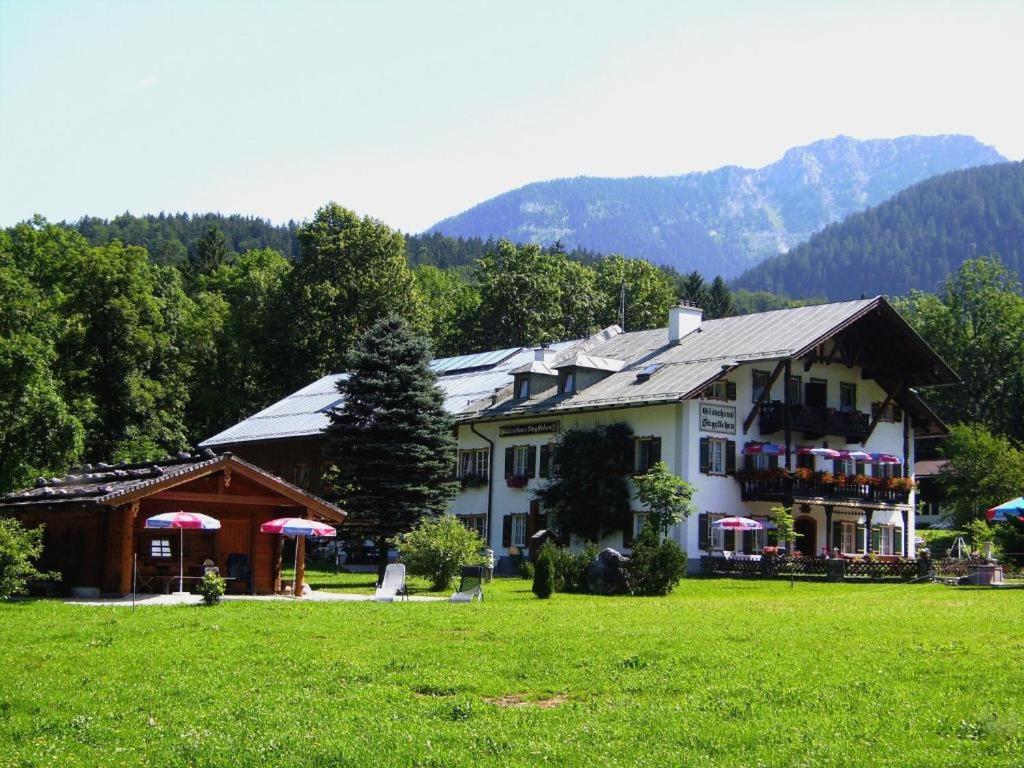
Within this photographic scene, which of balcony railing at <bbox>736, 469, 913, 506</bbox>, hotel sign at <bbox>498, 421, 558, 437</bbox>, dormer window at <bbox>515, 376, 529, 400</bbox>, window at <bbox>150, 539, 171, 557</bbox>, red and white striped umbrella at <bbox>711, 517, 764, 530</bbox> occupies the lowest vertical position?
window at <bbox>150, 539, 171, 557</bbox>

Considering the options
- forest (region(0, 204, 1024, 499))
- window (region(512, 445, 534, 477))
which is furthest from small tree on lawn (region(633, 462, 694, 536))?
forest (region(0, 204, 1024, 499))

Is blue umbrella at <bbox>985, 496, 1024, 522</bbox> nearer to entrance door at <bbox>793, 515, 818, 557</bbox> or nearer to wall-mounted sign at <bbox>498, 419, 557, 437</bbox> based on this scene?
entrance door at <bbox>793, 515, 818, 557</bbox>

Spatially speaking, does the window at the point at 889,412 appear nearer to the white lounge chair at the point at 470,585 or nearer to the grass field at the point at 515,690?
the white lounge chair at the point at 470,585

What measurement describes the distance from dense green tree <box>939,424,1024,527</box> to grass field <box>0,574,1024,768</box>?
42392mm

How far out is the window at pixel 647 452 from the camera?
46594mm

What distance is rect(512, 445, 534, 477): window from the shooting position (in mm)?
51375

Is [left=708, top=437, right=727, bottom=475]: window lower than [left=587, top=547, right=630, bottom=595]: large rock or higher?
higher

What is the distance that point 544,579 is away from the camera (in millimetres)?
30422

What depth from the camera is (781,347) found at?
155 ft

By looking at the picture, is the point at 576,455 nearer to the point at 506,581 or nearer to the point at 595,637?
the point at 506,581

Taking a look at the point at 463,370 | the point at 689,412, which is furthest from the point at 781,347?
the point at 463,370

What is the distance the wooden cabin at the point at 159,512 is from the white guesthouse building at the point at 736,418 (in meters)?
13.8

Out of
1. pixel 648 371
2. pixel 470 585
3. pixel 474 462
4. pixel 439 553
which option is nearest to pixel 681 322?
pixel 648 371

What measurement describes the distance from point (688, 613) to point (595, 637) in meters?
5.47
